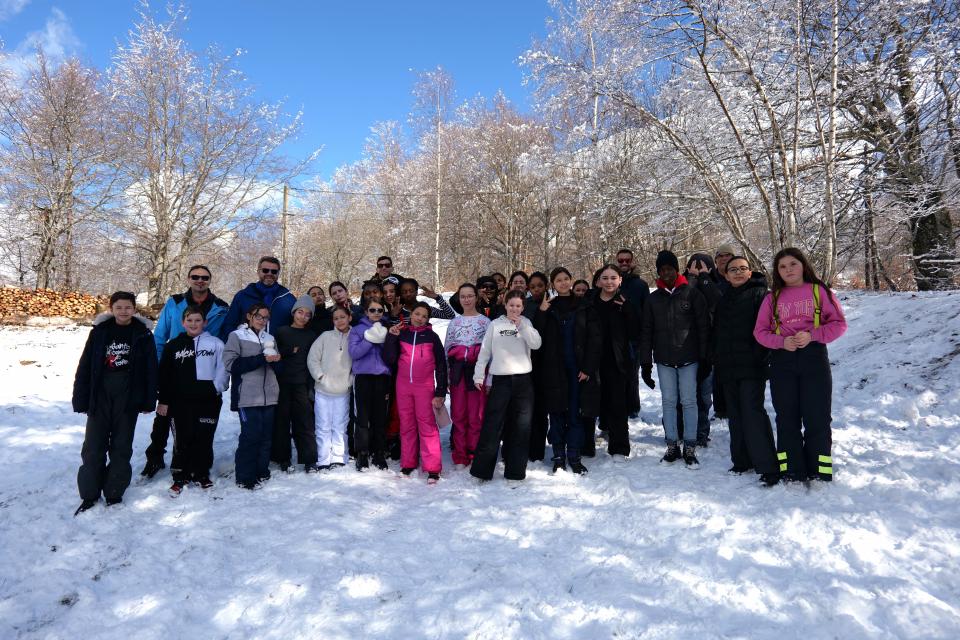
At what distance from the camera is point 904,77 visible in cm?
778

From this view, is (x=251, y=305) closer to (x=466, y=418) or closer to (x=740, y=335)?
(x=466, y=418)

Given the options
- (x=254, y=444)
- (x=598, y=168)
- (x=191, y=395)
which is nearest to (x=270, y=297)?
(x=191, y=395)

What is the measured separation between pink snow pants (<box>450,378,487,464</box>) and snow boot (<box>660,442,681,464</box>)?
6.32 feet

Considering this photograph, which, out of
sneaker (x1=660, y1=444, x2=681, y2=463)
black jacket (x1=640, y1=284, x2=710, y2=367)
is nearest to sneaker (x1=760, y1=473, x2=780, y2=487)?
sneaker (x1=660, y1=444, x2=681, y2=463)

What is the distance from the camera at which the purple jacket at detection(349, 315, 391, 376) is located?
211 inches

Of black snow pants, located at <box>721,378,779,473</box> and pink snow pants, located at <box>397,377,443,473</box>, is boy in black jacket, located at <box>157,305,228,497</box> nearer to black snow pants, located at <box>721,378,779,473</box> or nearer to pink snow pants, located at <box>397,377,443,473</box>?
pink snow pants, located at <box>397,377,443,473</box>

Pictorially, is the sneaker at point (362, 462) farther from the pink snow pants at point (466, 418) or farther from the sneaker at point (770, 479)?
the sneaker at point (770, 479)

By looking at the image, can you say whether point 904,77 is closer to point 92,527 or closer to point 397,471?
point 397,471

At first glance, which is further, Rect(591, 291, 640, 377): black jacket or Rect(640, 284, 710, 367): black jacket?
Rect(591, 291, 640, 377): black jacket

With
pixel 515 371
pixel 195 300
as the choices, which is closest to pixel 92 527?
pixel 195 300

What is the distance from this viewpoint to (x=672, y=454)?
5191 millimetres

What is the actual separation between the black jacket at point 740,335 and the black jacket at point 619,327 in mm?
889

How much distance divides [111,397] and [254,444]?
1.27 meters

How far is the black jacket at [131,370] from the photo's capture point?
4.51m
